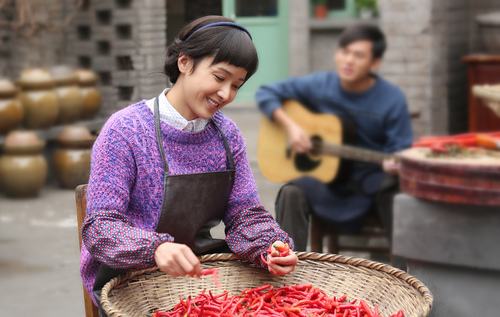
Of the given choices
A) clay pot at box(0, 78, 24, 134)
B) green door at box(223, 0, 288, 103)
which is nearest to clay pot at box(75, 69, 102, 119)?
clay pot at box(0, 78, 24, 134)

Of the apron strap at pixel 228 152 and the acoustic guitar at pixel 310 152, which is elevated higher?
the apron strap at pixel 228 152

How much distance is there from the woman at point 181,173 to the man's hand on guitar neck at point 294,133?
2025 mm

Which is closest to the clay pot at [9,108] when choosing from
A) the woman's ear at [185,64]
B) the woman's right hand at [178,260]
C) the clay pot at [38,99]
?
the clay pot at [38,99]

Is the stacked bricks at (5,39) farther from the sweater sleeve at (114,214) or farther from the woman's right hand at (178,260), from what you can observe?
the woman's right hand at (178,260)

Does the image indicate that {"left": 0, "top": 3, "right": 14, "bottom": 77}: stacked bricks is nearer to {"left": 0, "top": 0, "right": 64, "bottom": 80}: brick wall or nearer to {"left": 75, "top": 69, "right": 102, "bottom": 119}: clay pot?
{"left": 0, "top": 0, "right": 64, "bottom": 80}: brick wall

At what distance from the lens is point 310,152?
530 cm

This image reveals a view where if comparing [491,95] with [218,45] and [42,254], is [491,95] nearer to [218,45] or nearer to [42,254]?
[218,45]

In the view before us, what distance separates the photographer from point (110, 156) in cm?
293

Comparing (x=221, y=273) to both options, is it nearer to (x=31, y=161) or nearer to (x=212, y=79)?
(x=212, y=79)

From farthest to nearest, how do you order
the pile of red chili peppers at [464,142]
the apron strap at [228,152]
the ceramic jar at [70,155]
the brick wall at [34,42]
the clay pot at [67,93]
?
the brick wall at [34,42] → the clay pot at [67,93] → the ceramic jar at [70,155] → the pile of red chili peppers at [464,142] → the apron strap at [228,152]

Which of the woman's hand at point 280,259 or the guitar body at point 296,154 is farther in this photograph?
the guitar body at point 296,154

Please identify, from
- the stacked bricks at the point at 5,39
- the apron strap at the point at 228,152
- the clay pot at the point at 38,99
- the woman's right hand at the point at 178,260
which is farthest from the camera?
the stacked bricks at the point at 5,39

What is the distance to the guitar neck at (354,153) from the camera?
4.93m

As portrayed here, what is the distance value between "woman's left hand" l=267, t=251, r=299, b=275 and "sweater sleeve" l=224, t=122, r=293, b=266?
0.49 ft
